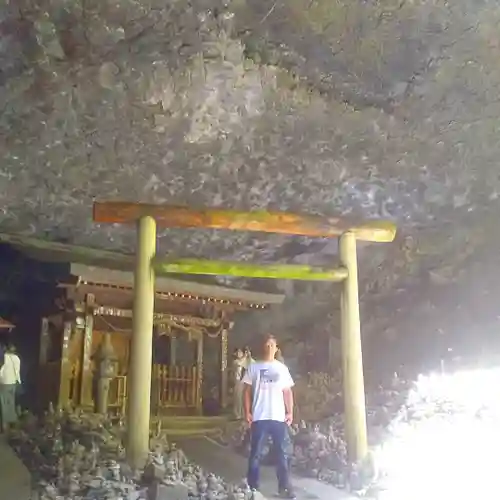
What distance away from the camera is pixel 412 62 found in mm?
8711

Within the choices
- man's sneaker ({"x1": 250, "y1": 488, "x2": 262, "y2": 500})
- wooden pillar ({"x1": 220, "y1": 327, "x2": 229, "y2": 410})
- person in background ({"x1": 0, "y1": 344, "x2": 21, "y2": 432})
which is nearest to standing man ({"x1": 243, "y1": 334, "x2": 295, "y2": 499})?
man's sneaker ({"x1": 250, "y1": 488, "x2": 262, "y2": 500})

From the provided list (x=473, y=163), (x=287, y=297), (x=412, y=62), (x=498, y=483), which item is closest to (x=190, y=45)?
(x=412, y=62)

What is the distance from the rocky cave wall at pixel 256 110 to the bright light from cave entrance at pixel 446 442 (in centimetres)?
252

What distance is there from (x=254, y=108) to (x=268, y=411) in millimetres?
4633

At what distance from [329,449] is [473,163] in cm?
537

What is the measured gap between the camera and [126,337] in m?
13.4

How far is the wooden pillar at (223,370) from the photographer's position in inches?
542

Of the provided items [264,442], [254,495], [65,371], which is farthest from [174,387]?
[254,495]

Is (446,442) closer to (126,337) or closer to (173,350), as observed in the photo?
(173,350)

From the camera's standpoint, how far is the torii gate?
714 centimetres

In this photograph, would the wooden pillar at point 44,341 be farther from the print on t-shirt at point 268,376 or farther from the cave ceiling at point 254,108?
the print on t-shirt at point 268,376

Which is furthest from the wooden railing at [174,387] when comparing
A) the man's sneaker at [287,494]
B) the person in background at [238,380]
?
the man's sneaker at [287,494]

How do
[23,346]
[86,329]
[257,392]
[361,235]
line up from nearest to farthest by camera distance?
[257,392] < [361,235] < [86,329] < [23,346]

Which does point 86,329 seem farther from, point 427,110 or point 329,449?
point 427,110
